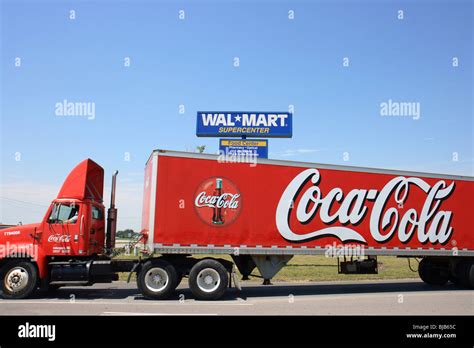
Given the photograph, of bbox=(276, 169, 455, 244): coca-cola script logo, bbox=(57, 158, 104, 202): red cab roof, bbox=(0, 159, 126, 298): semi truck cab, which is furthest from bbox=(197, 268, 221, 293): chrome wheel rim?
bbox=(57, 158, 104, 202): red cab roof

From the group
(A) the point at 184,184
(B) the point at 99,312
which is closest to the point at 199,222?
(A) the point at 184,184

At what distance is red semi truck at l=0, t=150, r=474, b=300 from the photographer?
1166cm

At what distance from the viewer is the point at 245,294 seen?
1306 centimetres

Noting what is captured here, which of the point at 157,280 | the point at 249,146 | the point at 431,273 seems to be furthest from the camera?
the point at 249,146

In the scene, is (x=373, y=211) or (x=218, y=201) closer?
(x=218, y=201)

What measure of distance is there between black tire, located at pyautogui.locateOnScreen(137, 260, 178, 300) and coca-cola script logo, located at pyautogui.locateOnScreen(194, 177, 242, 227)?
1.71 metres

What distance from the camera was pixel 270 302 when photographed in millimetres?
11211

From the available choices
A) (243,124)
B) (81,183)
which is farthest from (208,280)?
(243,124)

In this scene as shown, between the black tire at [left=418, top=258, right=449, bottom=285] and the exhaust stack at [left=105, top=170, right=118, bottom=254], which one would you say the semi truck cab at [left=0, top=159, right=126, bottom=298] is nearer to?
the exhaust stack at [left=105, top=170, right=118, bottom=254]

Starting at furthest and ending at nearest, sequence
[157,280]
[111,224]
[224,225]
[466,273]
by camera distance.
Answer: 1. [466,273]
2. [111,224]
3. [224,225]
4. [157,280]

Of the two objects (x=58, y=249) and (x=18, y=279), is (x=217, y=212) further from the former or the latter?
(x=18, y=279)

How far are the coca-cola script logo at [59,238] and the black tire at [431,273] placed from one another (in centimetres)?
1256

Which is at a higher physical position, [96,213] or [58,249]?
[96,213]

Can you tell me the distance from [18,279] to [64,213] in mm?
2074
